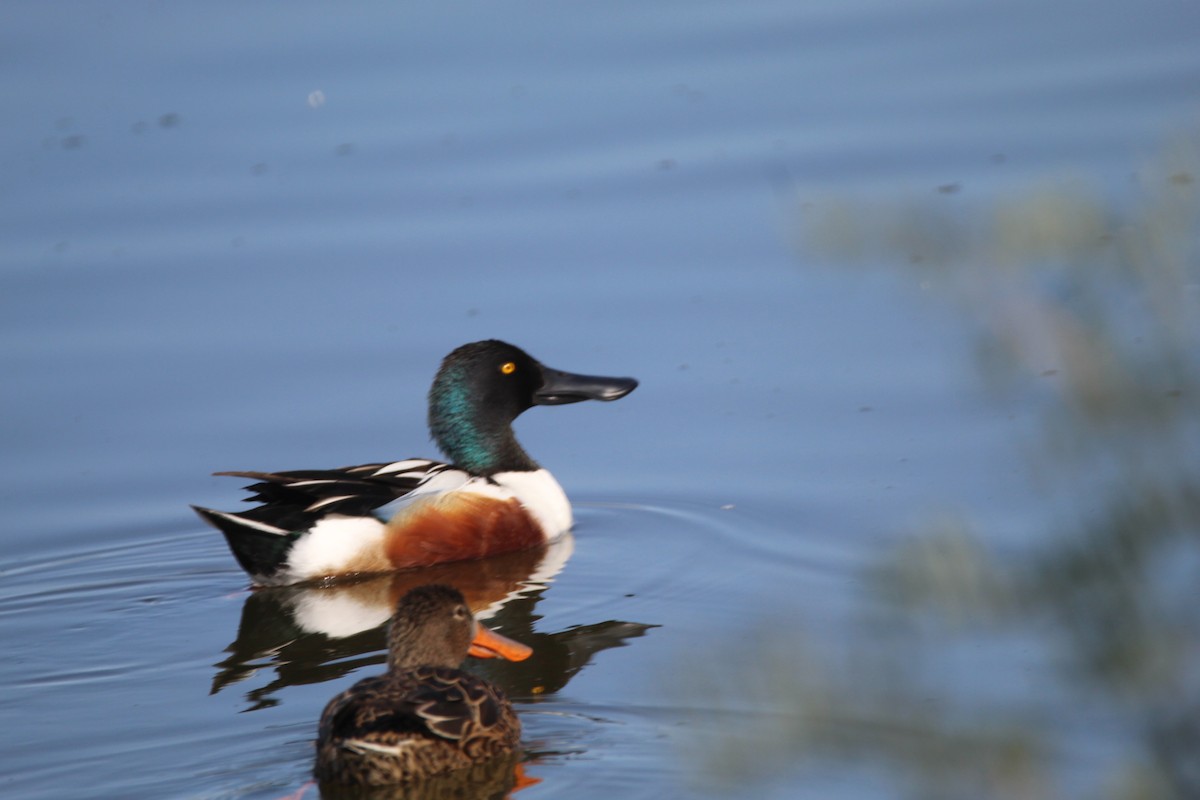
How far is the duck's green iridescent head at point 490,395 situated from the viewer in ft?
29.2

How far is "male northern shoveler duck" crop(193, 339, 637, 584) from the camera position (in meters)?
8.14

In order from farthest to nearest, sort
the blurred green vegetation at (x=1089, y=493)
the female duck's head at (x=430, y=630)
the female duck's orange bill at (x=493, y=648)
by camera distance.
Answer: the female duck's orange bill at (x=493, y=648), the female duck's head at (x=430, y=630), the blurred green vegetation at (x=1089, y=493)

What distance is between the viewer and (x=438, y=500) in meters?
8.51

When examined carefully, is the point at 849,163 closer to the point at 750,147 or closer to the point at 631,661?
the point at 750,147

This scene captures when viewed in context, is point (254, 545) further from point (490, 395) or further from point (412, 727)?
point (412, 727)

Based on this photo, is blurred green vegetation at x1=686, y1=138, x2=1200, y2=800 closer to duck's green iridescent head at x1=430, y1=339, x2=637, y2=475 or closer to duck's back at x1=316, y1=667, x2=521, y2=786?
duck's back at x1=316, y1=667, x2=521, y2=786

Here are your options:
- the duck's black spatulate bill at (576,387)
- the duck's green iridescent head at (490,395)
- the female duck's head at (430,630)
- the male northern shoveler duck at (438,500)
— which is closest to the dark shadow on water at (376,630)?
the male northern shoveler duck at (438,500)

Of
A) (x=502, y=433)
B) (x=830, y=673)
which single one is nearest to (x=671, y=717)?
(x=830, y=673)

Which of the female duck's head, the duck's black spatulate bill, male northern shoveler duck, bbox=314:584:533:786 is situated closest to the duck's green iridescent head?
the duck's black spatulate bill

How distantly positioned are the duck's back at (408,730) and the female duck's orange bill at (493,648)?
783mm

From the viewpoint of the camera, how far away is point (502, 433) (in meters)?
9.03

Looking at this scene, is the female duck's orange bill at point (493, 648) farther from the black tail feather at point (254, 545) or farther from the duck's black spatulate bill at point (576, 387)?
the duck's black spatulate bill at point (576, 387)

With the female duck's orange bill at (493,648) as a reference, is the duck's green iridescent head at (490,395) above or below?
above

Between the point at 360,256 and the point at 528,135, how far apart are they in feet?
6.32
